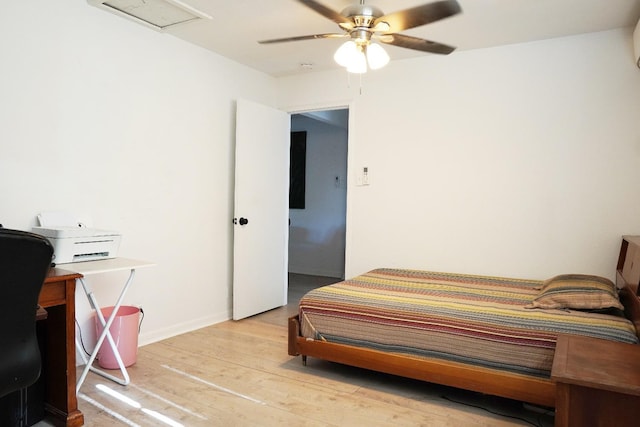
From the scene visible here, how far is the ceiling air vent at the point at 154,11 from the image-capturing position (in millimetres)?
2883

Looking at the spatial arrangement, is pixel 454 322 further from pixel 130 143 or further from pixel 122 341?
pixel 130 143

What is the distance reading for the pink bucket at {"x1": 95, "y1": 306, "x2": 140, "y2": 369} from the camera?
9.51 ft

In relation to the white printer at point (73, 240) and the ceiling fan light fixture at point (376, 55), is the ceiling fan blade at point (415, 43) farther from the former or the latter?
the white printer at point (73, 240)

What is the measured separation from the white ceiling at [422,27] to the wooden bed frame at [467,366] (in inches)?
60.8

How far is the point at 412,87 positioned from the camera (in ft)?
13.1

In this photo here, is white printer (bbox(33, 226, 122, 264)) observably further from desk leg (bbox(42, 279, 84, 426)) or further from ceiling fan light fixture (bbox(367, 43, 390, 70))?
ceiling fan light fixture (bbox(367, 43, 390, 70))

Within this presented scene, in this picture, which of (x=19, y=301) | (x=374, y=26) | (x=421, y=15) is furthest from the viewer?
(x=374, y=26)

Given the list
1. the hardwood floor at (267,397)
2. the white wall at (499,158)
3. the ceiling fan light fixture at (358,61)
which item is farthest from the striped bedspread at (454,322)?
the ceiling fan light fixture at (358,61)

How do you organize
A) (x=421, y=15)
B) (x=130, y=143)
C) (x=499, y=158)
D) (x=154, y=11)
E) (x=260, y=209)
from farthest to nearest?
(x=260, y=209)
(x=499, y=158)
(x=130, y=143)
(x=154, y=11)
(x=421, y=15)

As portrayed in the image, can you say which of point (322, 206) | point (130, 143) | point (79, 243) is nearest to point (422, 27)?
point (130, 143)

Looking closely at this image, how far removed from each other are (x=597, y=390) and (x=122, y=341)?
268 centimetres

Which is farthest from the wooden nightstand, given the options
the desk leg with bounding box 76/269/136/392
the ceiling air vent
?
the ceiling air vent

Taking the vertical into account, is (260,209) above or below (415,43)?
below

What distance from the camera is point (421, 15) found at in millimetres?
2164
